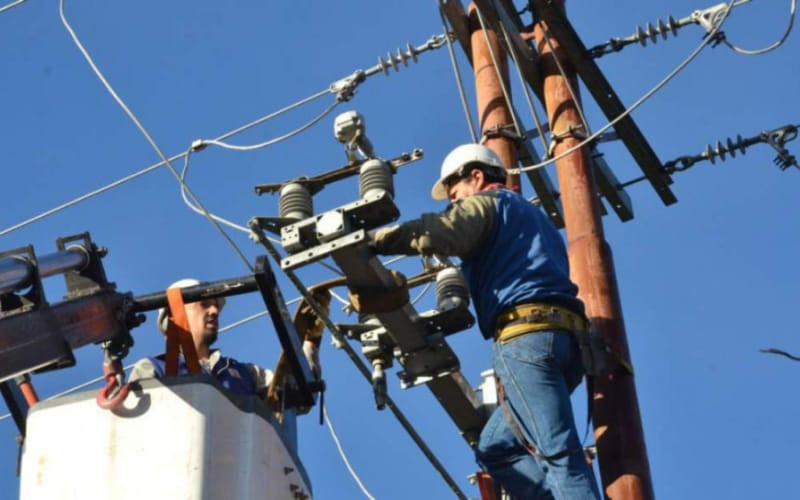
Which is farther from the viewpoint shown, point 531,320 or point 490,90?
point 490,90

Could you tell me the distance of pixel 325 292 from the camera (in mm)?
6777

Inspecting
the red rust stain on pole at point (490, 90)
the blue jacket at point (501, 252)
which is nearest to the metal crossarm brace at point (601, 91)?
the red rust stain on pole at point (490, 90)

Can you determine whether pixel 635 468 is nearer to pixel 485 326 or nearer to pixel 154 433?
pixel 485 326

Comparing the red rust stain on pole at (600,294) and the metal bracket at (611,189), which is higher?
the metal bracket at (611,189)

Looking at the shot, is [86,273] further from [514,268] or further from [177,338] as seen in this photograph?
[514,268]

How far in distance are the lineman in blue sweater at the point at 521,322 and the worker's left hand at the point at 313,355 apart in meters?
0.73

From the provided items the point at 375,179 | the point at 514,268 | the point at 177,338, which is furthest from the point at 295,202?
the point at 514,268

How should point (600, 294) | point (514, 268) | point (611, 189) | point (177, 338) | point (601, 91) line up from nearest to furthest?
point (177, 338) < point (514, 268) < point (600, 294) < point (601, 91) < point (611, 189)

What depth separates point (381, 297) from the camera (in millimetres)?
6500

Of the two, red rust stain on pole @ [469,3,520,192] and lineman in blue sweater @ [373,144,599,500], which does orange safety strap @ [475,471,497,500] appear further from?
red rust stain on pole @ [469,3,520,192]

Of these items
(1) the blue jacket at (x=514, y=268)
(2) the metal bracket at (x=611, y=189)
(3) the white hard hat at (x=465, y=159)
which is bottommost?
(1) the blue jacket at (x=514, y=268)

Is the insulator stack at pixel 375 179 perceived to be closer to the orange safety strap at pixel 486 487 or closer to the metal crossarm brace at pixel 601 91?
the orange safety strap at pixel 486 487

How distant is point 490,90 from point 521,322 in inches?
103

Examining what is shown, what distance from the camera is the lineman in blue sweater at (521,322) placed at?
6.02 metres
